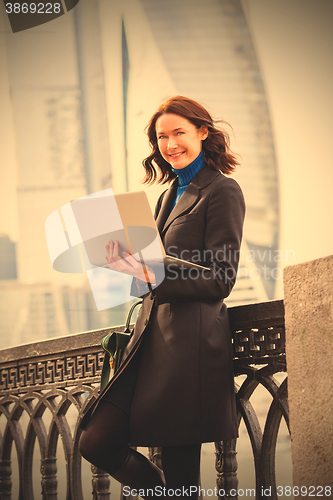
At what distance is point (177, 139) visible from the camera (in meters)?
1.59

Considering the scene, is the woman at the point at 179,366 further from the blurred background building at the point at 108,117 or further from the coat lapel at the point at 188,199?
the blurred background building at the point at 108,117

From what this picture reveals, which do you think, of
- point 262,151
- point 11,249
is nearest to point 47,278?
point 11,249

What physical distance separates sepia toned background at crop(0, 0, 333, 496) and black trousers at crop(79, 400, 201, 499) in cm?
A: 433

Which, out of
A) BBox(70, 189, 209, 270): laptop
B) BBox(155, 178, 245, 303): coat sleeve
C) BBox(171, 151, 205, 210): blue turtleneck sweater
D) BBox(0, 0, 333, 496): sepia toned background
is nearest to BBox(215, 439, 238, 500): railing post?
BBox(155, 178, 245, 303): coat sleeve

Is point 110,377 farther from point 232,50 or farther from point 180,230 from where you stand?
point 232,50

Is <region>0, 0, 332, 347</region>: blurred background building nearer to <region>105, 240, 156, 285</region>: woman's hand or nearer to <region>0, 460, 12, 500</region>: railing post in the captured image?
<region>0, 460, 12, 500</region>: railing post

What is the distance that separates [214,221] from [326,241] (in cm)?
436

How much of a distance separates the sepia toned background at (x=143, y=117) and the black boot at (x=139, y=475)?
4.33 metres

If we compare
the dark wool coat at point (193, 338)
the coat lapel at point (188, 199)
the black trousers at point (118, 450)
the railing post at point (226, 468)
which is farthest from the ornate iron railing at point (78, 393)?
the coat lapel at point (188, 199)

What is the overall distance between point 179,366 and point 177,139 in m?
0.70

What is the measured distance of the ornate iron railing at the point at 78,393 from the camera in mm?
1497

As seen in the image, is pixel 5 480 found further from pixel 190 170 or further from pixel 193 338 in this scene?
pixel 190 170

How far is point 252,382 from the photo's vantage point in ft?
5.09

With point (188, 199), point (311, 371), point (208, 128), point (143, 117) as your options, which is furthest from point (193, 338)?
point (143, 117)
